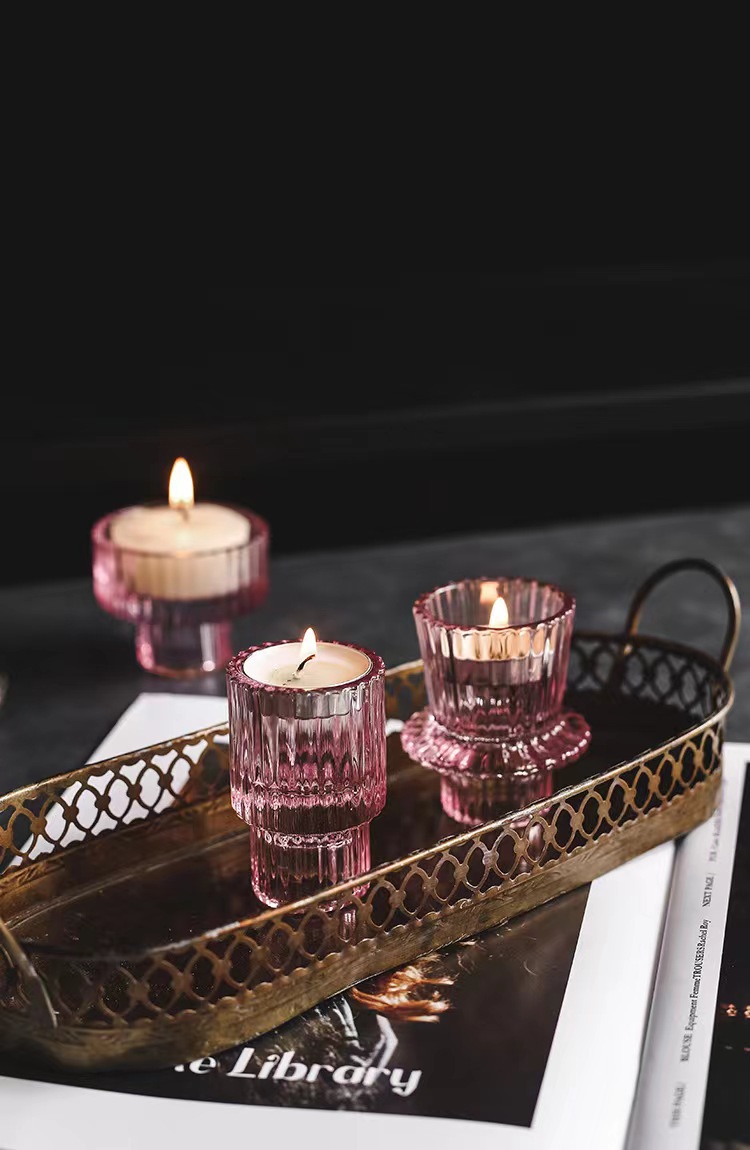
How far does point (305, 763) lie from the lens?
1.78 feet

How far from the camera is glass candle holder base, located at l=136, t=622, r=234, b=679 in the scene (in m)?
0.87

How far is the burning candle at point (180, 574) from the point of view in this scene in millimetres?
842

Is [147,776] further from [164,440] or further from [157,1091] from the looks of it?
[164,440]

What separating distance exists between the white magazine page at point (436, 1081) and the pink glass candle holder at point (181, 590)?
349 mm

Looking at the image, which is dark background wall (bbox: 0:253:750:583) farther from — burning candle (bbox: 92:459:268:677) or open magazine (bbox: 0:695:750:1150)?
open magazine (bbox: 0:695:750:1150)

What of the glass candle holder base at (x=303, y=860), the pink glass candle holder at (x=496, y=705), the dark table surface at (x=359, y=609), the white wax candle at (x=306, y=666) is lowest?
the dark table surface at (x=359, y=609)

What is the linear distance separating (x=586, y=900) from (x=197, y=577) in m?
0.35

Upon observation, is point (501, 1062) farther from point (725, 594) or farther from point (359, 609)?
point (359, 609)

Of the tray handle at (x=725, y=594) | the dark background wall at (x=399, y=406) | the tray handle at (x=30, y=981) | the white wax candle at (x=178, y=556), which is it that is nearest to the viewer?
the tray handle at (x=30, y=981)

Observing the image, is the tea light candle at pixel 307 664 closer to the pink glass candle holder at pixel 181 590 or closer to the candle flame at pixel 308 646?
the candle flame at pixel 308 646

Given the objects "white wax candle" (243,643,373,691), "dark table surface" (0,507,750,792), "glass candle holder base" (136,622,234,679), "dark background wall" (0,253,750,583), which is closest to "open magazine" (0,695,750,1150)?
"white wax candle" (243,643,373,691)

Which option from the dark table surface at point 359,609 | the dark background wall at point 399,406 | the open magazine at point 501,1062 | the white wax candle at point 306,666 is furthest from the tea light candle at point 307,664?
the dark background wall at point 399,406

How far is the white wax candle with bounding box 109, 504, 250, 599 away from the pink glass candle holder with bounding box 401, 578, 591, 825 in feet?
0.72

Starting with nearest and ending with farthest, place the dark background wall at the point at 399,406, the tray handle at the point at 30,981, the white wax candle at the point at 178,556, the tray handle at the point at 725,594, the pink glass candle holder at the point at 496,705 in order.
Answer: the tray handle at the point at 30,981 < the pink glass candle holder at the point at 496,705 < the tray handle at the point at 725,594 < the white wax candle at the point at 178,556 < the dark background wall at the point at 399,406
